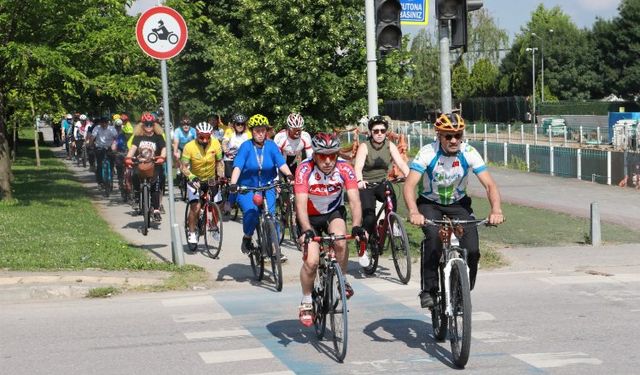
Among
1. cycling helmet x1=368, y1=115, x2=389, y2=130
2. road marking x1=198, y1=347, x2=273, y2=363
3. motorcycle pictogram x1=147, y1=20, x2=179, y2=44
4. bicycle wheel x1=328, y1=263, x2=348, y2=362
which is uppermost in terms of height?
motorcycle pictogram x1=147, y1=20, x2=179, y2=44

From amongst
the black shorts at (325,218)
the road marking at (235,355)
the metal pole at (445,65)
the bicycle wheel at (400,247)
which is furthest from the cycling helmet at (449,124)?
the metal pole at (445,65)

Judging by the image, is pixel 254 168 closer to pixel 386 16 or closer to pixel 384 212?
pixel 384 212

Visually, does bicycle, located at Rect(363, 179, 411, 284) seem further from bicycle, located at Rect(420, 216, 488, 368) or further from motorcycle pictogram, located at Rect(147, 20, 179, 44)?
bicycle, located at Rect(420, 216, 488, 368)

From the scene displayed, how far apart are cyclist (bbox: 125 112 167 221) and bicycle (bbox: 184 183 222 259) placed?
2.71 meters

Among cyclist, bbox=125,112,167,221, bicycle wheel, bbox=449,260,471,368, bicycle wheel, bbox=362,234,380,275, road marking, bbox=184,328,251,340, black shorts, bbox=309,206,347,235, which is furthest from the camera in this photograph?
cyclist, bbox=125,112,167,221

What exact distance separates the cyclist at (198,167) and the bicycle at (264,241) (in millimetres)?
2282

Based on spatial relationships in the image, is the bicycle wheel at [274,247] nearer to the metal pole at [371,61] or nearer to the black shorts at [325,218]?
Answer: the black shorts at [325,218]

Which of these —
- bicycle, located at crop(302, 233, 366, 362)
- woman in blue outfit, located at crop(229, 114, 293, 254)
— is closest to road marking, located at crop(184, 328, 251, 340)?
bicycle, located at crop(302, 233, 366, 362)

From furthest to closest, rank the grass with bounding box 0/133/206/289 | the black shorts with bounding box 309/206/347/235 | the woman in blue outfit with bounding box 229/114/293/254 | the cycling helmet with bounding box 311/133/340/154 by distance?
the grass with bounding box 0/133/206/289 → the woman in blue outfit with bounding box 229/114/293/254 → the black shorts with bounding box 309/206/347/235 → the cycling helmet with bounding box 311/133/340/154

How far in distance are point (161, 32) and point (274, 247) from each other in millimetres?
3000

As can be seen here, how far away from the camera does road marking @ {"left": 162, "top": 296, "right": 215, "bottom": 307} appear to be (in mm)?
10445

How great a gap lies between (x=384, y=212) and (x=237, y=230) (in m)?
5.27

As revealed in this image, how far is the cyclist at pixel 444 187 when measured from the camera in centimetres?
796

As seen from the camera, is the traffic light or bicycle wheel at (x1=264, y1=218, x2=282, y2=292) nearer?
bicycle wheel at (x1=264, y1=218, x2=282, y2=292)
